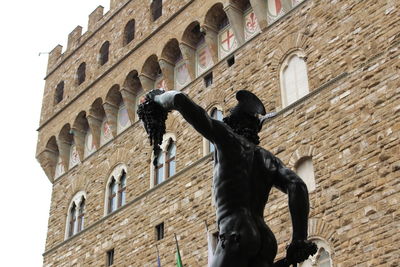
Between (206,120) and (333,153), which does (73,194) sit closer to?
(333,153)

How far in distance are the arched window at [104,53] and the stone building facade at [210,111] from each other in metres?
0.03

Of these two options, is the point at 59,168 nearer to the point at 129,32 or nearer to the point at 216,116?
the point at 129,32

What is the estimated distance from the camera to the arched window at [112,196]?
1603 centimetres

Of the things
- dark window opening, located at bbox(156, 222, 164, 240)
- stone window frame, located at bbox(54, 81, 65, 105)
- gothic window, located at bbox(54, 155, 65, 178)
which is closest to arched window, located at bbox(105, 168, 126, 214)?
dark window opening, located at bbox(156, 222, 164, 240)

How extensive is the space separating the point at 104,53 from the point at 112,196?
4512 mm

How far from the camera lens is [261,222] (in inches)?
127

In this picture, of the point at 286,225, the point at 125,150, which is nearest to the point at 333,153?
the point at 286,225

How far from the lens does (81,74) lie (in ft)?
63.4

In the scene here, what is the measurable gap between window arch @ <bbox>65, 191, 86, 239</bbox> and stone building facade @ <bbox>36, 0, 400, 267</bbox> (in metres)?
0.04

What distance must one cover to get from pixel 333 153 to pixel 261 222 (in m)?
7.84

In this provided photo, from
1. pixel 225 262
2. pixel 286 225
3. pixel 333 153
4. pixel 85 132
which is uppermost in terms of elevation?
pixel 85 132

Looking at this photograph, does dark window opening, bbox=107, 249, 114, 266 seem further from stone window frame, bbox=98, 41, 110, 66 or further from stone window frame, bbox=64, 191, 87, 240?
stone window frame, bbox=98, 41, 110, 66

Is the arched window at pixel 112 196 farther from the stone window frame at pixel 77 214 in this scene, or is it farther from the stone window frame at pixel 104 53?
the stone window frame at pixel 104 53

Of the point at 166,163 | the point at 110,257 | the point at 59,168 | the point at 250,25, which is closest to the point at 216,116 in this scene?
the point at 166,163
